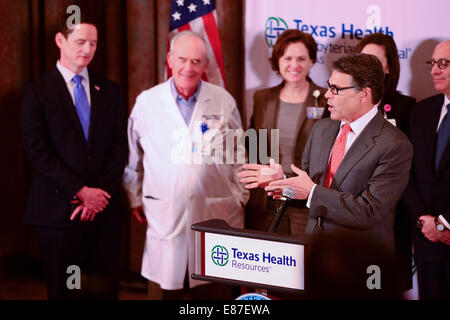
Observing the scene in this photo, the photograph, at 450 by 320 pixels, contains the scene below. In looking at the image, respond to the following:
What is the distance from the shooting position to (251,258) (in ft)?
6.15

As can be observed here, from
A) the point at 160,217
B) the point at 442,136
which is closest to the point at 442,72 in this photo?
the point at 442,136

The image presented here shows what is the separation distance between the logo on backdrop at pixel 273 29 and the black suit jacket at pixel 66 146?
38.1 inches

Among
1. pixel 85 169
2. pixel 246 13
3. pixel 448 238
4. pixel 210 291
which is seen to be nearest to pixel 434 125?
pixel 448 238

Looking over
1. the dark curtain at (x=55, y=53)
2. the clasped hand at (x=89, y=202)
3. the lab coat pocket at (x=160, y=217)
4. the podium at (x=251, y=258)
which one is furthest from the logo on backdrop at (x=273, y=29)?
the podium at (x=251, y=258)

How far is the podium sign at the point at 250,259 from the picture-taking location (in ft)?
5.93

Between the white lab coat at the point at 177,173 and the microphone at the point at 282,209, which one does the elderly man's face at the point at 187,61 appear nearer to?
the white lab coat at the point at 177,173

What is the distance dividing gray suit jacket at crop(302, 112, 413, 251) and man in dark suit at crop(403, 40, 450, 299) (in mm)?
490

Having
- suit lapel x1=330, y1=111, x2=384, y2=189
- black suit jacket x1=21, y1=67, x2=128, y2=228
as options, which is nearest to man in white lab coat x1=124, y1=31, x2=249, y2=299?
black suit jacket x1=21, y1=67, x2=128, y2=228

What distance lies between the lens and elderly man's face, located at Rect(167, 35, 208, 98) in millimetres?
3066

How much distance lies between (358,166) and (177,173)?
120 centimetres

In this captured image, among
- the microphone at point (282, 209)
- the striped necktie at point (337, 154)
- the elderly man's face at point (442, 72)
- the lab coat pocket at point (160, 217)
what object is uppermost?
the elderly man's face at point (442, 72)

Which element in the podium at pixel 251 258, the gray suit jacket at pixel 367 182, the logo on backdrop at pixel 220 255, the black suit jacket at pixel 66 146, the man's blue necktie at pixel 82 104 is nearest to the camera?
the podium at pixel 251 258
